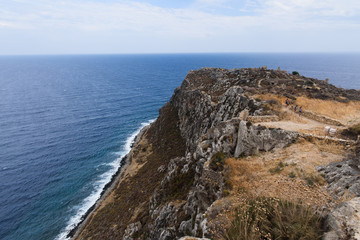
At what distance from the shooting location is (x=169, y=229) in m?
26.0

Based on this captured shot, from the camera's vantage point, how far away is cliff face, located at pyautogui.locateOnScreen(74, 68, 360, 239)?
76.2ft

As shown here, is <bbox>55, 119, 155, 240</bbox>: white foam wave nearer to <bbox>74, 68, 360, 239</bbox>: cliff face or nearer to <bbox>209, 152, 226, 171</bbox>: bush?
<bbox>74, 68, 360, 239</bbox>: cliff face

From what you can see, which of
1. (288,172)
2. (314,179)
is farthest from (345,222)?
(288,172)

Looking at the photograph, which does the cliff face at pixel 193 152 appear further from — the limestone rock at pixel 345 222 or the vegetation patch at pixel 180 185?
the limestone rock at pixel 345 222

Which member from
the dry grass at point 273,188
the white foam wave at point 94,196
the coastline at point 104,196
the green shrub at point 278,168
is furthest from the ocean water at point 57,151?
the green shrub at point 278,168

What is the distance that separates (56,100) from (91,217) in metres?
104

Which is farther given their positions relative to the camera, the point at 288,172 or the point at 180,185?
the point at 180,185

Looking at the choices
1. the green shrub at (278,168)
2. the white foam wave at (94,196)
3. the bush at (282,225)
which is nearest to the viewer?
the bush at (282,225)

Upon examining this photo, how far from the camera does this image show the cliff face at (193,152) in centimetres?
2322

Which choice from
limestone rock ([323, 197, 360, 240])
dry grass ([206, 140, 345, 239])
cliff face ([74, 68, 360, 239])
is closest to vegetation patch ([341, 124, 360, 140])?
dry grass ([206, 140, 345, 239])

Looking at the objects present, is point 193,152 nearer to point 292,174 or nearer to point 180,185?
point 180,185

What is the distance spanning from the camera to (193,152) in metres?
39.4

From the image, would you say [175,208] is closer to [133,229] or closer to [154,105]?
[133,229]

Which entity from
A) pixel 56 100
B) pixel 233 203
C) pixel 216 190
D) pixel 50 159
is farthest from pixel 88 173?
pixel 56 100
